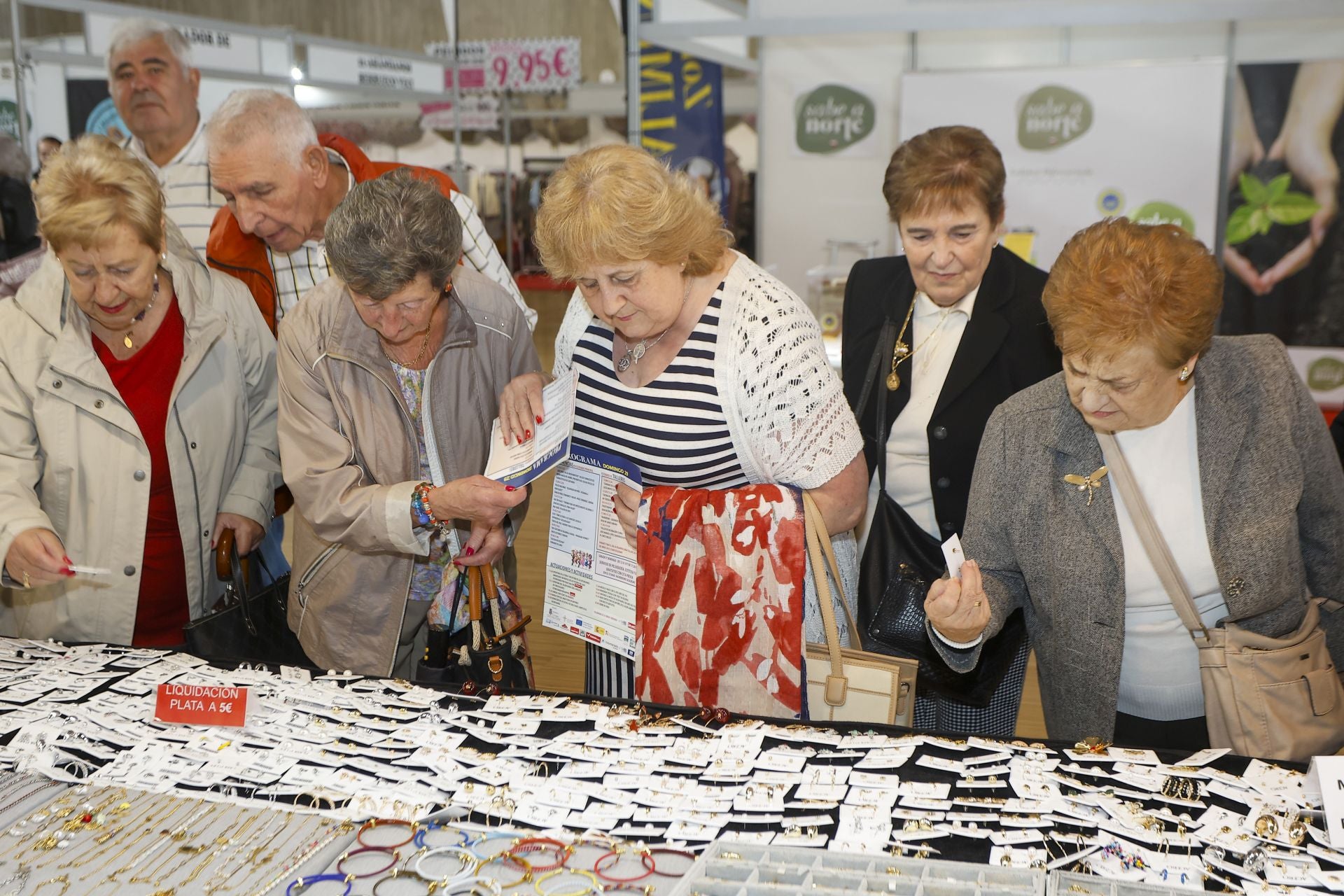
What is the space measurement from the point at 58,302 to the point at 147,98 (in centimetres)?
198

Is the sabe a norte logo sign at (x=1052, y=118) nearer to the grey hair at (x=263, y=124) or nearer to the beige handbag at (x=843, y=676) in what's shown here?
the grey hair at (x=263, y=124)

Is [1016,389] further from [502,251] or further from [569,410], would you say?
[502,251]

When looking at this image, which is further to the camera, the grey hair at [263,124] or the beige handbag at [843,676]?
the grey hair at [263,124]

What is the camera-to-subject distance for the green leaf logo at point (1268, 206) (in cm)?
469

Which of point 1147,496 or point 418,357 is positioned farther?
point 418,357

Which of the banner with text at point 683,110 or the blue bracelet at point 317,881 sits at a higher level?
the banner with text at point 683,110

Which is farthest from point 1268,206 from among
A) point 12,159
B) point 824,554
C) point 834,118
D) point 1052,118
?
point 12,159

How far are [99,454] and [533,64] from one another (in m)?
13.7

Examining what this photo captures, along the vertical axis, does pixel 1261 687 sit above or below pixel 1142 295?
below

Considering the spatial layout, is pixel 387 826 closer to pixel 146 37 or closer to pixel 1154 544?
pixel 1154 544

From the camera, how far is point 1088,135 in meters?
4.81

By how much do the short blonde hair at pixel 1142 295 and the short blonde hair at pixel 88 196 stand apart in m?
1.90

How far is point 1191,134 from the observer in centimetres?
471

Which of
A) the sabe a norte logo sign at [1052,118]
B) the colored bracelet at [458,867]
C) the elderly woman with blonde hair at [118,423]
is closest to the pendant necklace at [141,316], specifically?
the elderly woman with blonde hair at [118,423]
